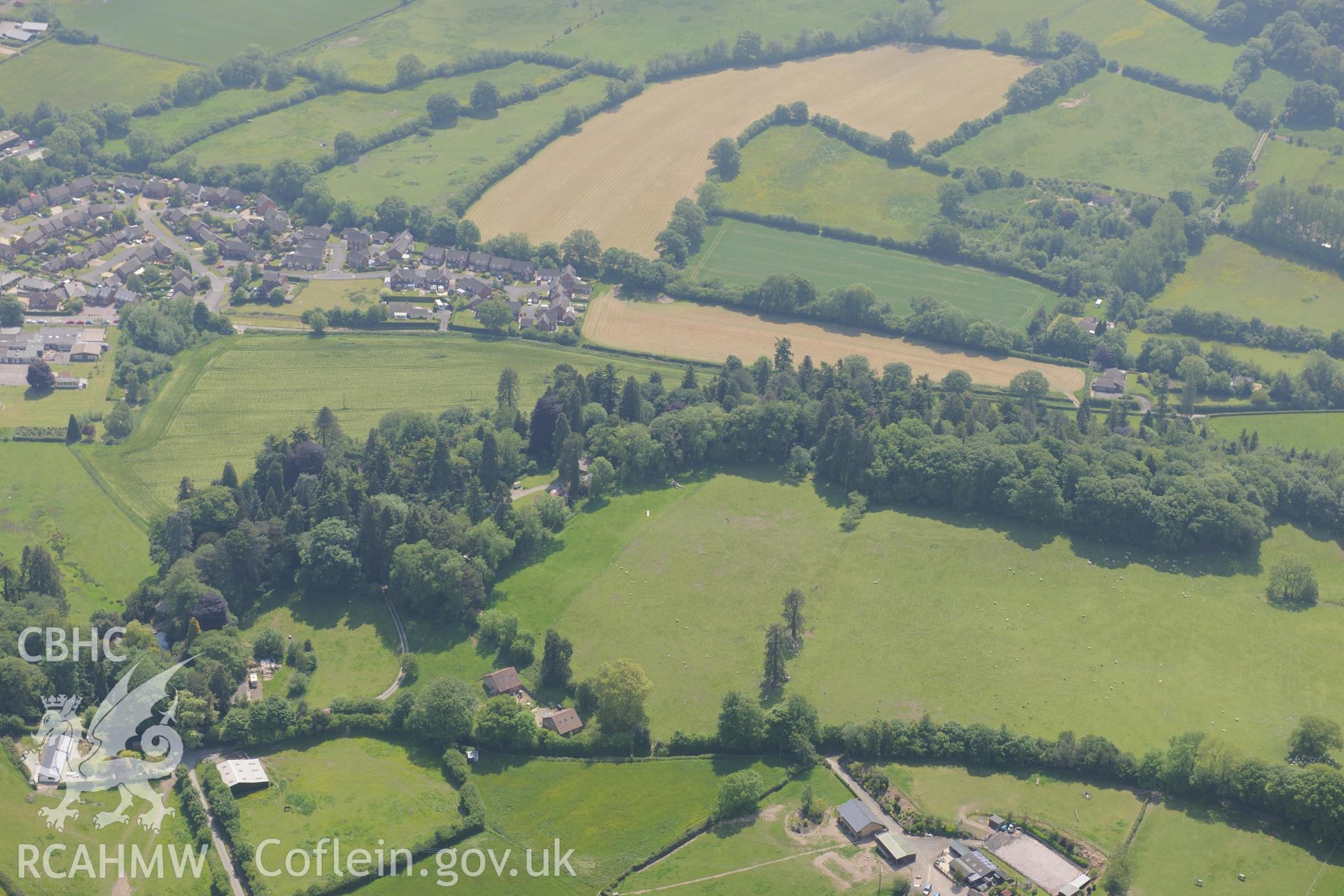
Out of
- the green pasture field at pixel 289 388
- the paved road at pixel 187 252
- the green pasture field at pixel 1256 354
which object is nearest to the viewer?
the green pasture field at pixel 289 388

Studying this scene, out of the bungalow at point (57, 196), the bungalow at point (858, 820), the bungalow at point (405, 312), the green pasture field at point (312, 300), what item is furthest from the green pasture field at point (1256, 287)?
the bungalow at point (57, 196)

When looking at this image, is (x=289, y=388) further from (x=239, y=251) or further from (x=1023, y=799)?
(x=1023, y=799)

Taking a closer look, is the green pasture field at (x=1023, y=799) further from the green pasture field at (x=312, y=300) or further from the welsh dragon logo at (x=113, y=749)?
the green pasture field at (x=312, y=300)

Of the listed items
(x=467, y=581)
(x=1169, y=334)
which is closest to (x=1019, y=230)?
(x=1169, y=334)

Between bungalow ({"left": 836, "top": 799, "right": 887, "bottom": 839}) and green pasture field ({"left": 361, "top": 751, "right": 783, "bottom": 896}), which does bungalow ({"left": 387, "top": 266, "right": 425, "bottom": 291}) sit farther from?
bungalow ({"left": 836, "top": 799, "right": 887, "bottom": 839})

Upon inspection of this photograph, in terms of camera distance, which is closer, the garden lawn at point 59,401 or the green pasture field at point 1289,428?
the garden lawn at point 59,401

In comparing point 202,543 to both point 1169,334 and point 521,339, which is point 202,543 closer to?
point 521,339
